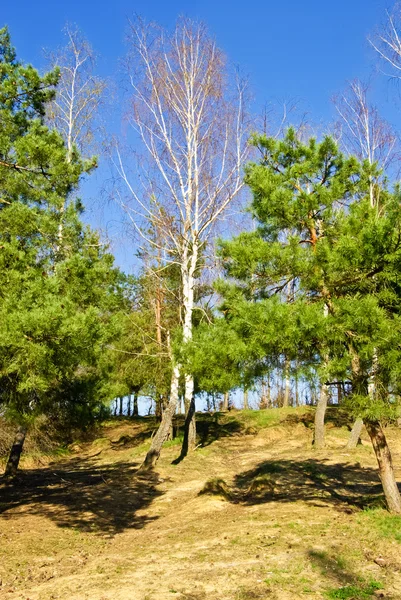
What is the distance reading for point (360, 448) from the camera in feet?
50.3

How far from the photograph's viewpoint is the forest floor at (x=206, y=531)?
5301 mm

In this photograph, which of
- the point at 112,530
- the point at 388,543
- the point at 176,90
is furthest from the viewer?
the point at 176,90

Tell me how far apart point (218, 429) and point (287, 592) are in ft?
58.7

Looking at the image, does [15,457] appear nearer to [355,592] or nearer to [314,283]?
[314,283]

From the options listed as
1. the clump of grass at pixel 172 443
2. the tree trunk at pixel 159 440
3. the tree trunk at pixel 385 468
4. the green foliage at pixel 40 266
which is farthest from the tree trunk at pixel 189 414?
the tree trunk at pixel 385 468

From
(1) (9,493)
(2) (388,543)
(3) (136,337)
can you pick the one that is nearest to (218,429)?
(3) (136,337)

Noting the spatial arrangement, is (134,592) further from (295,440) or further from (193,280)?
(295,440)

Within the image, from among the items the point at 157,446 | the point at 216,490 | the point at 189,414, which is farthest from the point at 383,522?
the point at 189,414

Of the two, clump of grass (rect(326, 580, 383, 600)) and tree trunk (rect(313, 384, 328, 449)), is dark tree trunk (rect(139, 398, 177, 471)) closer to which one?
tree trunk (rect(313, 384, 328, 449))

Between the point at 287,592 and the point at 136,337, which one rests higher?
the point at 136,337

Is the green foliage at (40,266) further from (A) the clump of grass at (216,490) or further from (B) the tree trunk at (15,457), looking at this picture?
(B) the tree trunk at (15,457)

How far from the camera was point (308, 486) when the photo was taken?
35.0 feet

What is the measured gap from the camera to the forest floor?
530 centimetres

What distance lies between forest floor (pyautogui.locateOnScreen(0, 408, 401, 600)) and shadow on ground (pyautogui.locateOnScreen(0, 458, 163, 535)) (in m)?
0.03
